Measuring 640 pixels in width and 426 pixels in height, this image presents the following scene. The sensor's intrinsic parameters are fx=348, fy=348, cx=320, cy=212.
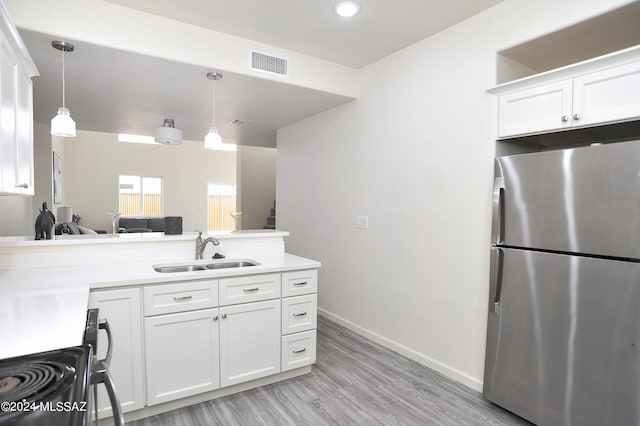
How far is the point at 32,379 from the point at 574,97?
2559 millimetres

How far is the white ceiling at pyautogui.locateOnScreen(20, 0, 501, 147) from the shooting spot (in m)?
2.40

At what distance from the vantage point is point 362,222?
3508mm

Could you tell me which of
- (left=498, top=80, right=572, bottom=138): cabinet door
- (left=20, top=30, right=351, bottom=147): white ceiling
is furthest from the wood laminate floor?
(left=20, top=30, right=351, bottom=147): white ceiling

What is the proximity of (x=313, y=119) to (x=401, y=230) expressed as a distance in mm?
1896

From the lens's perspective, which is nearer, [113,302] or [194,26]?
[113,302]

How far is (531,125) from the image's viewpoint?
83.6 inches

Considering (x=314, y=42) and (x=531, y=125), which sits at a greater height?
(x=314, y=42)

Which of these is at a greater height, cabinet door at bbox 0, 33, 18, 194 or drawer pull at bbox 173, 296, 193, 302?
cabinet door at bbox 0, 33, 18, 194

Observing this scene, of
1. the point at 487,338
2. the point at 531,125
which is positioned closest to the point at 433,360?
the point at 487,338

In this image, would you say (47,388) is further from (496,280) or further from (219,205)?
(219,205)

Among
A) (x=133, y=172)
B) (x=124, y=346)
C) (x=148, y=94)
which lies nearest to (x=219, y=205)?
(x=133, y=172)

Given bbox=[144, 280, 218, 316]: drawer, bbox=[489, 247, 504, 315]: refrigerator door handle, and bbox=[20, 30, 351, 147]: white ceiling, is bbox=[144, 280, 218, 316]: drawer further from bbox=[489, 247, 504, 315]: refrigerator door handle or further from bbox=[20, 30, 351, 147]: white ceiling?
bbox=[489, 247, 504, 315]: refrigerator door handle

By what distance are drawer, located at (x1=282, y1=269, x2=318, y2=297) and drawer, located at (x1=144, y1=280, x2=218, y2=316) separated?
510 mm

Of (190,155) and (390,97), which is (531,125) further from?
(190,155)
